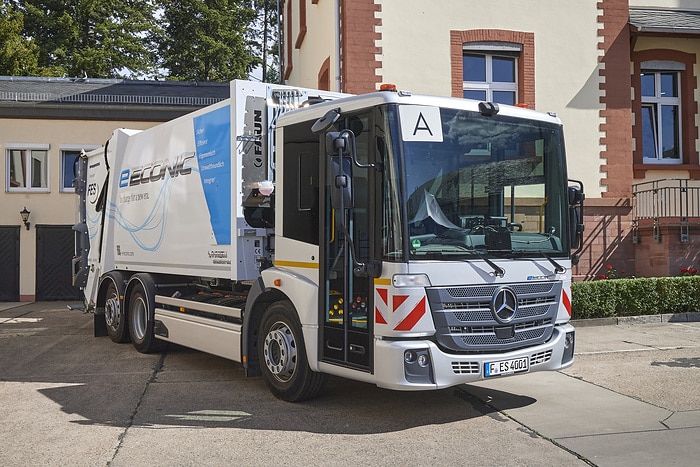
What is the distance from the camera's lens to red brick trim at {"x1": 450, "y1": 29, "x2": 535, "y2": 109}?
15539 millimetres

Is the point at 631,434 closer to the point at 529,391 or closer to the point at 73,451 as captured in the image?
the point at 529,391

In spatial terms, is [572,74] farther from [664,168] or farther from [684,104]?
[684,104]

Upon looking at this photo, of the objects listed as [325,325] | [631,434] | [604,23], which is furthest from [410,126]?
[604,23]

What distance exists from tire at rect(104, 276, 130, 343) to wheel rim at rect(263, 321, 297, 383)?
4.40 metres

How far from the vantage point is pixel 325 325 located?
6.84 metres

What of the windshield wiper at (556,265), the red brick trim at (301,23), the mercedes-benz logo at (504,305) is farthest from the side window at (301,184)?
the red brick trim at (301,23)

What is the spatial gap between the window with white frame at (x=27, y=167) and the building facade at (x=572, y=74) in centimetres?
992

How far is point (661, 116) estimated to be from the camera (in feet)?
57.6

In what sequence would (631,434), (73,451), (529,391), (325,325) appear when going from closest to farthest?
(73,451), (631,434), (325,325), (529,391)

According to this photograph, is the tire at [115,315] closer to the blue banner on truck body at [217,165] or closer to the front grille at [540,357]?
the blue banner on truck body at [217,165]

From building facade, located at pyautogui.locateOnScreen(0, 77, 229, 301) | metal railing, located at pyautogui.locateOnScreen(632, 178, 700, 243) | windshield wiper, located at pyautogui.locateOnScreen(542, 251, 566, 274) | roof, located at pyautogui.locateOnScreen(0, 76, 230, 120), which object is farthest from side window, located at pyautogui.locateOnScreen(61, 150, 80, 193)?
windshield wiper, located at pyautogui.locateOnScreen(542, 251, 566, 274)

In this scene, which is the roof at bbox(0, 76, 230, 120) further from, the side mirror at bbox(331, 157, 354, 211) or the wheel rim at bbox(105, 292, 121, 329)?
the side mirror at bbox(331, 157, 354, 211)

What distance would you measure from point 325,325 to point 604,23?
38.9 feet

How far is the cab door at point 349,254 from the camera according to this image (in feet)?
21.0
